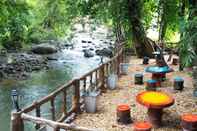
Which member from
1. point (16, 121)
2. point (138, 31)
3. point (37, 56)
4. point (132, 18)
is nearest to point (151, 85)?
point (16, 121)

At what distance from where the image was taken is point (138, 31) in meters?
18.9

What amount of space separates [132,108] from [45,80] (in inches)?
401

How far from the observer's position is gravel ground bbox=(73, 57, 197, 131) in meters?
8.57

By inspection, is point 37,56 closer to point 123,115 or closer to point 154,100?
point 123,115

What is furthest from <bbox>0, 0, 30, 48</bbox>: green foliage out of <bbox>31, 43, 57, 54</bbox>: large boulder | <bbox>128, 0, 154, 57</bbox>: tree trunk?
<bbox>128, 0, 154, 57</bbox>: tree trunk

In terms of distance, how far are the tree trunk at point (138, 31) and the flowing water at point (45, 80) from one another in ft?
11.9

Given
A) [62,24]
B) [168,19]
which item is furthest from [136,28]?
[62,24]

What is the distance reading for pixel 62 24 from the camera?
103 ft

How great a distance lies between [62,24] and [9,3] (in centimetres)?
1029

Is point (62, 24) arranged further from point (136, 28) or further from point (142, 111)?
point (142, 111)

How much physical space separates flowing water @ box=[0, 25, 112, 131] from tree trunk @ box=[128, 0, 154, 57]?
3626 mm

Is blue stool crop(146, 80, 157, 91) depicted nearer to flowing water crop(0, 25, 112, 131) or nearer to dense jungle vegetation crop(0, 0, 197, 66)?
dense jungle vegetation crop(0, 0, 197, 66)

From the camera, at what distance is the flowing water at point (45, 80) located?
14.9 metres

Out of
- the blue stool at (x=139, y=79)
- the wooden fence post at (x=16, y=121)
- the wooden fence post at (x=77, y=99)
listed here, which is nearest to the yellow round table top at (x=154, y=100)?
the wooden fence post at (x=77, y=99)
